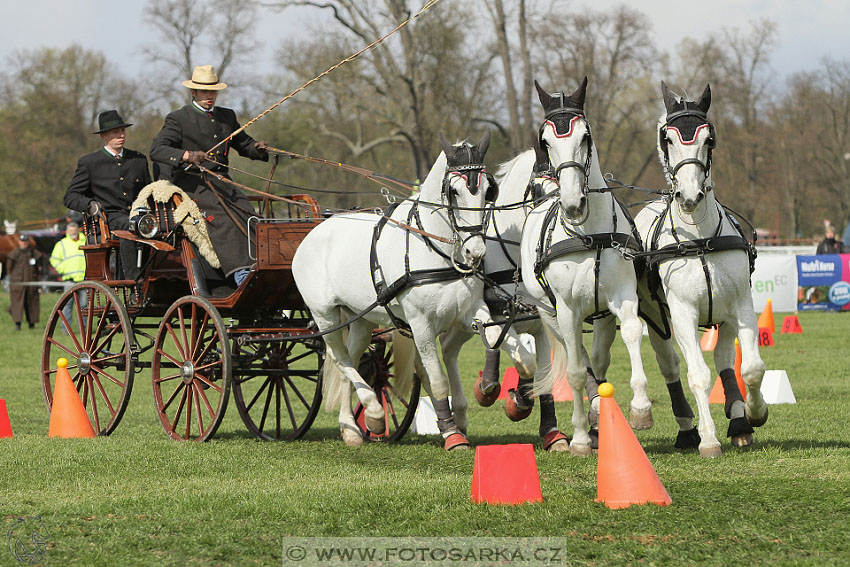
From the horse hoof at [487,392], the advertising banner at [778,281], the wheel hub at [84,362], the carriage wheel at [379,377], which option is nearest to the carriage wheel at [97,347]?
the wheel hub at [84,362]

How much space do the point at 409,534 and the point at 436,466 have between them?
235cm

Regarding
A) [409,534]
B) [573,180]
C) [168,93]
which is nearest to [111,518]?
[409,534]

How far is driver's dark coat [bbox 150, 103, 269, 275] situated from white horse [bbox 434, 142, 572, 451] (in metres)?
1.97

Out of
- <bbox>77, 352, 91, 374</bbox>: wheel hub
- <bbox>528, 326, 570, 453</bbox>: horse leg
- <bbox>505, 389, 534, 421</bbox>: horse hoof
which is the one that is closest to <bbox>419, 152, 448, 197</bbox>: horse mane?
<bbox>528, 326, 570, 453</bbox>: horse leg

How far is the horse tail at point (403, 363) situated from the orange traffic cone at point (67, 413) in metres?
2.63

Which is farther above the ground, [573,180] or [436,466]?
[573,180]

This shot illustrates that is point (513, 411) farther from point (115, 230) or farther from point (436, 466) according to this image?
point (115, 230)

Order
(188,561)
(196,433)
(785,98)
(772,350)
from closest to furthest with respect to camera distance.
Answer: (188,561) → (196,433) → (772,350) → (785,98)

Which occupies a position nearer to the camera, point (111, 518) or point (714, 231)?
point (111, 518)

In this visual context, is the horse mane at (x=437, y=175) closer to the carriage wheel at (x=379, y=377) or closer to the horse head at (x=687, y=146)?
the horse head at (x=687, y=146)

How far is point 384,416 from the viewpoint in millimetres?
8922

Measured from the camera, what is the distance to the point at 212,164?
988 centimetres

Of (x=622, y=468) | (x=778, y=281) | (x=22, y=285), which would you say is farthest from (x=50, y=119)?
(x=622, y=468)

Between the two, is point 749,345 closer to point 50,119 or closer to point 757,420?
point 757,420
